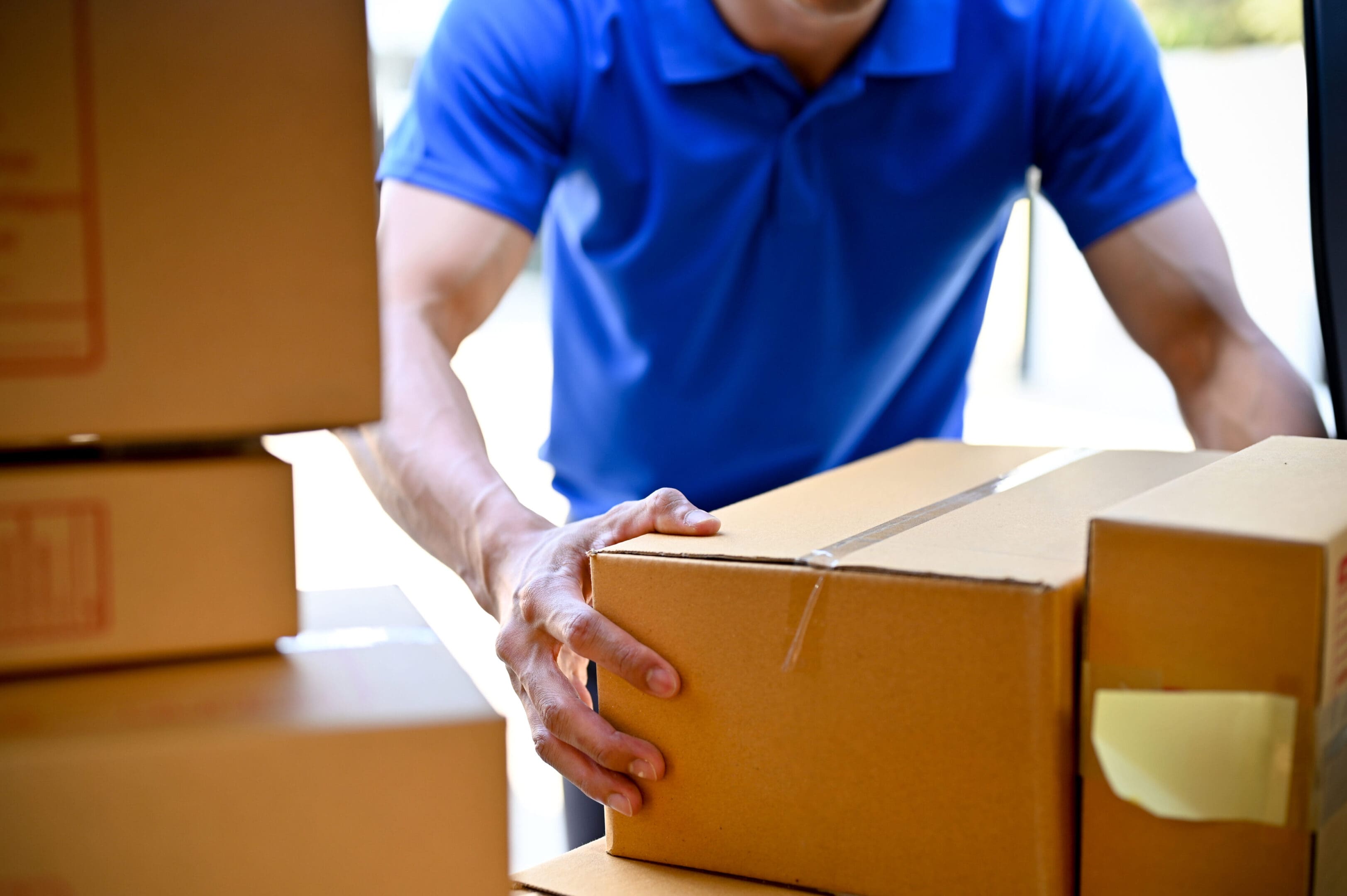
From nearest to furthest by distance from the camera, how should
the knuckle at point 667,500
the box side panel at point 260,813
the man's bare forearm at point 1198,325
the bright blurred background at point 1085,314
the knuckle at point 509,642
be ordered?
1. the box side panel at point 260,813
2. the knuckle at point 667,500
3. the knuckle at point 509,642
4. the man's bare forearm at point 1198,325
5. the bright blurred background at point 1085,314

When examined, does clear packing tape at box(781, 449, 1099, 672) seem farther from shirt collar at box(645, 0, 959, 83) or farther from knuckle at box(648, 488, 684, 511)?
shirt collar at box(645, 0, 959, 83)

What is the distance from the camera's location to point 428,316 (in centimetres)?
127

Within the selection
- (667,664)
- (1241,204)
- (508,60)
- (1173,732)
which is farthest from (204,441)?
(1241,204)

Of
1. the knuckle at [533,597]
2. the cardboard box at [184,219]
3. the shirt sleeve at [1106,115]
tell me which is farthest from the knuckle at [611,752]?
the shirt sleeve at [1106,115]

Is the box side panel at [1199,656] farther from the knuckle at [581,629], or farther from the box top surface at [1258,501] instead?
the knuckle at [581,629]

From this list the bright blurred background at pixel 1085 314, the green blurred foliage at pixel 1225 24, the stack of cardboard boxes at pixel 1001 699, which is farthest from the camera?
the green blurred foliage at pixel 1225 24

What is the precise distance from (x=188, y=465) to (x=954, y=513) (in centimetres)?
50

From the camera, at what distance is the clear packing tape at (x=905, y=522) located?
0.69 meters

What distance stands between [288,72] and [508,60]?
815mm

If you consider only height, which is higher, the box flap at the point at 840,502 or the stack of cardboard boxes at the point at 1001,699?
the box flap at the point at 840,502

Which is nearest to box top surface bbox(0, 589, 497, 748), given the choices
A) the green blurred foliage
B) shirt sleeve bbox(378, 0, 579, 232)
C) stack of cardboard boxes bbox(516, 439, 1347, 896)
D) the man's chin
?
stack of cardboard boxes bbox(516, 439, 1347, 896)

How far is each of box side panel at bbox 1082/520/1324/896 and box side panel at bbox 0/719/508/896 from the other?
1.07ft

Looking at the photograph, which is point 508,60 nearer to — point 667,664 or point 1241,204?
point 667,664

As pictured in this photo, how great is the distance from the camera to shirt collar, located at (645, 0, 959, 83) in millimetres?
1315
